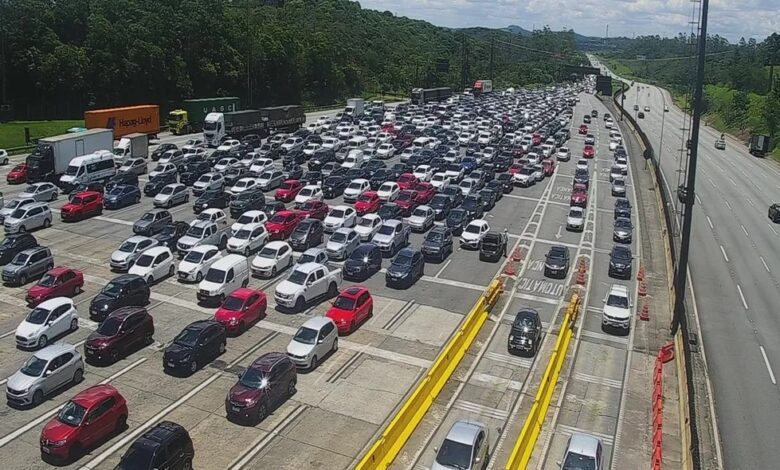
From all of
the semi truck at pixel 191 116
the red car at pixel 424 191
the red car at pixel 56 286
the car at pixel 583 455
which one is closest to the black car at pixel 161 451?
the car at pixel 583 455

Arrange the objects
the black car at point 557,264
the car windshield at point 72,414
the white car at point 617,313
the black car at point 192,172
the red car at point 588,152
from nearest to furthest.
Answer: the car windshield at point 72,414 < the white car at point 617,313 < the black car at point 557,264 < the black car at point 192,172 < the red car at point 588,152

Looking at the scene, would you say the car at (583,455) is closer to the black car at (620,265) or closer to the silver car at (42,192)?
the black car at (620,265)

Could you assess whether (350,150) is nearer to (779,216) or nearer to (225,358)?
(779,216)

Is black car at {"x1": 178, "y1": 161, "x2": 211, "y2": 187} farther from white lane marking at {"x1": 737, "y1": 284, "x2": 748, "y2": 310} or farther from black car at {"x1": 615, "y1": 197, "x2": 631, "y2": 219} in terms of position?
white lane marking at {"x1": 737, "y1": 284, "x2": 748, "y2": 310}

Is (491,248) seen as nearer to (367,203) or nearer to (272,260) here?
(367,203)

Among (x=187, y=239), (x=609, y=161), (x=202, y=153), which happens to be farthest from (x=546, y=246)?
(x=609, y=161)

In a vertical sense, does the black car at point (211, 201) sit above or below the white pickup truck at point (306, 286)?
above

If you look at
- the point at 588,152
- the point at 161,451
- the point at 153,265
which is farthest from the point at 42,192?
the point at 588,152
